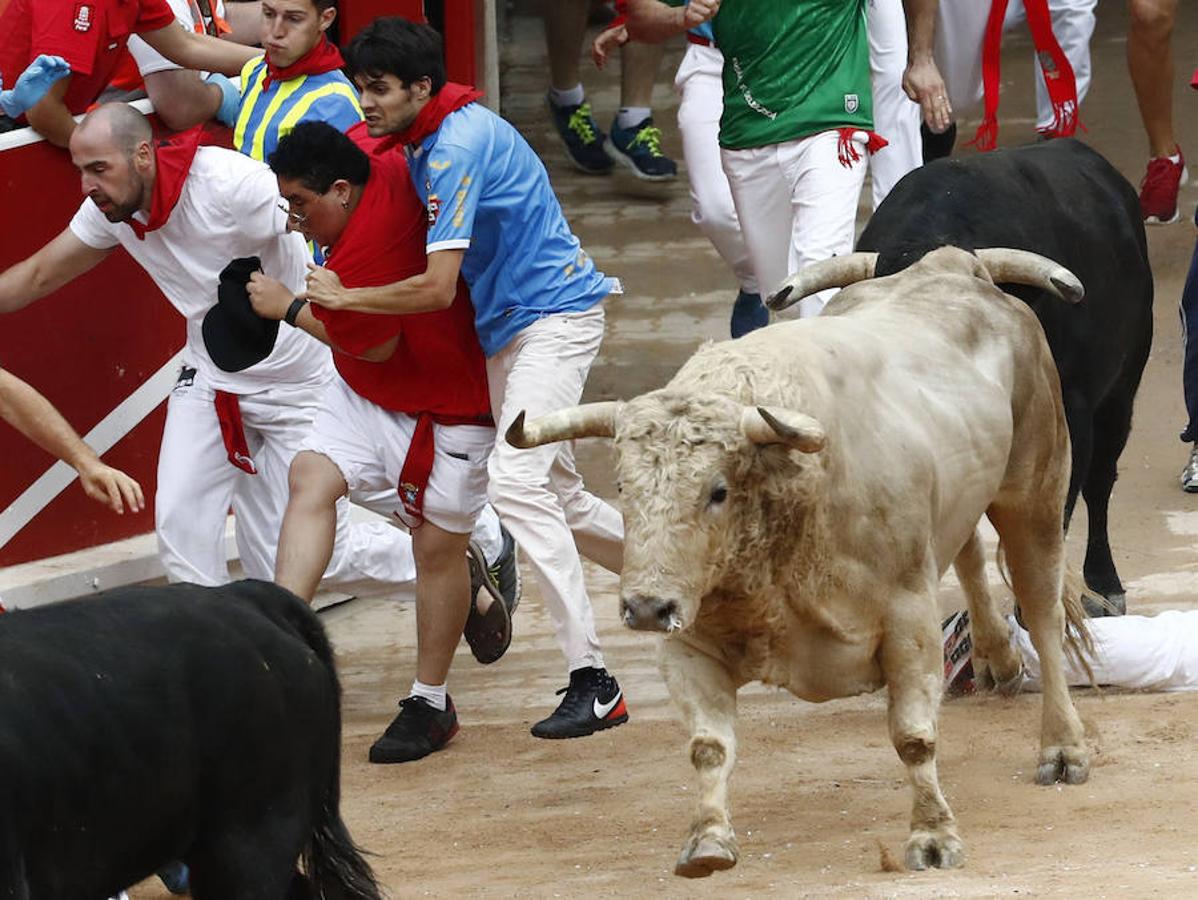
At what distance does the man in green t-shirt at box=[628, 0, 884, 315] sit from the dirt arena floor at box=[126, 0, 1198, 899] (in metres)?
1.50

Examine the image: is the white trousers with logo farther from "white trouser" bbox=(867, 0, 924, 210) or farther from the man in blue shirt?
"white trouser" bbox=(867, 0, 924, 210)

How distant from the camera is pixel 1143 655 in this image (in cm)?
742

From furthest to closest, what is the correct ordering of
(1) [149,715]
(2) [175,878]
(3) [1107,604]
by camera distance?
(3) [1107,604] → (2) [175,878] → (1) [149,715]

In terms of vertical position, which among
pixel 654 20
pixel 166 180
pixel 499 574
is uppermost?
pixel 166 180

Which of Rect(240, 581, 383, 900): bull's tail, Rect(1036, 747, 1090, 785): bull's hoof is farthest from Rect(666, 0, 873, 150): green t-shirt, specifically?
Rect(240, 581, 383, 900): bull's tail

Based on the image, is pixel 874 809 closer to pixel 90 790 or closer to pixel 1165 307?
pixel 90 790

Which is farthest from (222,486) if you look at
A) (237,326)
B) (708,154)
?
(708,154)

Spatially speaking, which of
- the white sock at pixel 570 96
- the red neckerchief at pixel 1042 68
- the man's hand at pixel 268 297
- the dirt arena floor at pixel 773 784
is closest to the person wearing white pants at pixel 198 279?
the man's hand at pixel 268 297

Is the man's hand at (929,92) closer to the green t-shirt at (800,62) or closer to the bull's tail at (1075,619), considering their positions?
the green t-shirt at (800,62)

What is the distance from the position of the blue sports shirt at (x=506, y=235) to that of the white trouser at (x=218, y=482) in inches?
29.9

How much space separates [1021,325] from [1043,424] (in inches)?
11.6

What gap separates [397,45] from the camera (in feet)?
22.5

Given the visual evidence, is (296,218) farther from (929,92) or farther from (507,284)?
(929,92)

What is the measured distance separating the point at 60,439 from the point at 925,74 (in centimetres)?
377
